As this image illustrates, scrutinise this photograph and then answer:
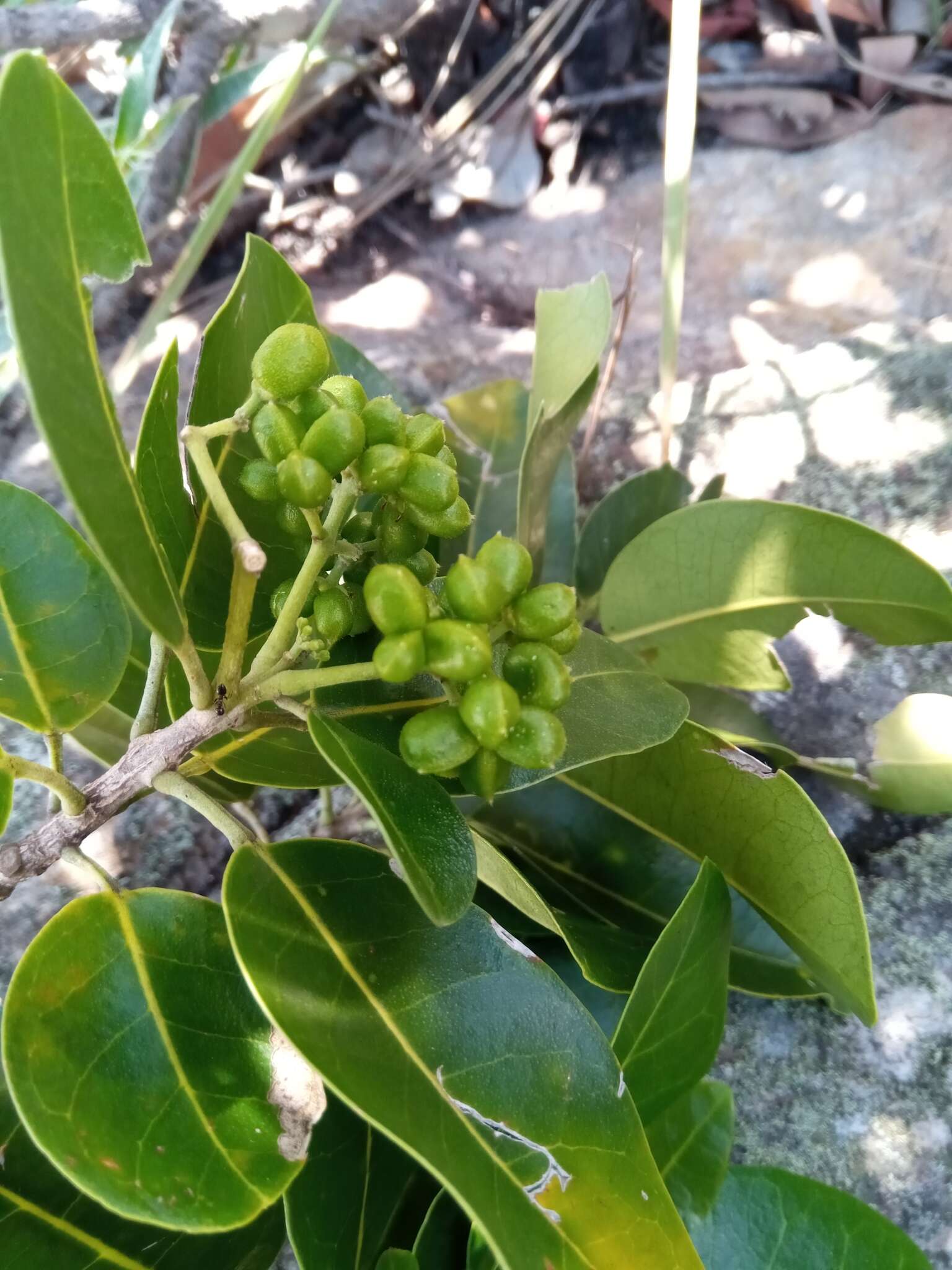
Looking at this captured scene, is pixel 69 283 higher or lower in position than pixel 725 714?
higher

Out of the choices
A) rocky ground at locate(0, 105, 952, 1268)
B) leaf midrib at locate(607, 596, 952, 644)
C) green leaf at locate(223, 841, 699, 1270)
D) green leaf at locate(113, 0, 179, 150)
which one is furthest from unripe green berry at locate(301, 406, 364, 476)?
green leaf at locate(113, 0, 179, 150)

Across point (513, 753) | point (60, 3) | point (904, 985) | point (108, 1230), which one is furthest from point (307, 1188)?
point (60, 3)

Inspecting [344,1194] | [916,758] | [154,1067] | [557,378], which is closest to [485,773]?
[154,1067]

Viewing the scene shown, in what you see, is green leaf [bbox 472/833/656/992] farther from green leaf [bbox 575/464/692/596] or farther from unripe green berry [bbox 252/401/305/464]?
green leaf [bbox 575/464/692/596]

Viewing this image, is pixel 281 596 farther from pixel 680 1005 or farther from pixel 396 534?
pixel 680 1005

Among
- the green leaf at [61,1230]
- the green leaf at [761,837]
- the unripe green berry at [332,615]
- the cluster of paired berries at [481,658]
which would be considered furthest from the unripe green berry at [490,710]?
the green leaf at [61,1230]

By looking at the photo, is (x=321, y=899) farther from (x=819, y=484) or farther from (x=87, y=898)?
(x=819, y=484)
